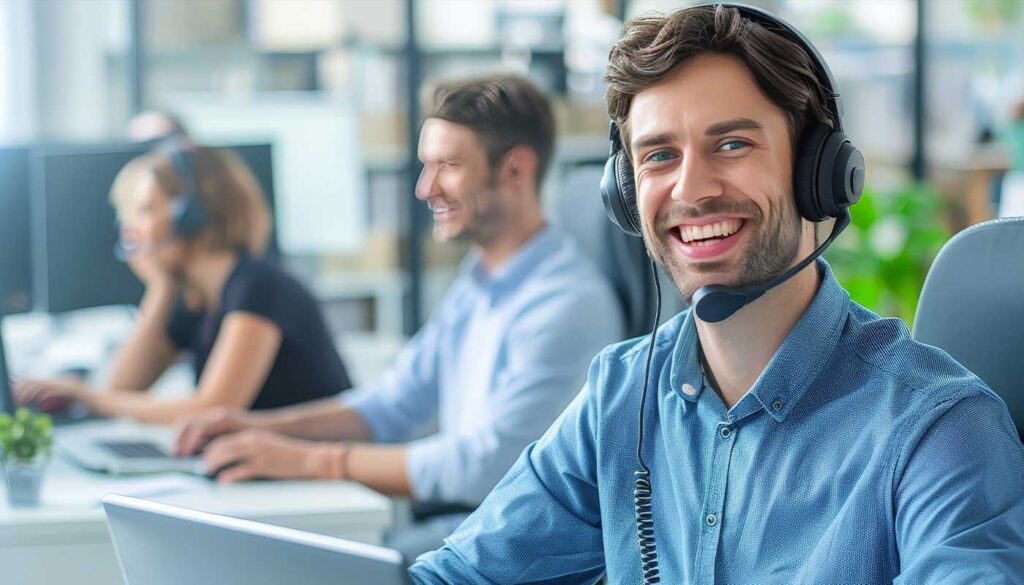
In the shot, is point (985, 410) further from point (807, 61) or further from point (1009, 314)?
point (807, 61)

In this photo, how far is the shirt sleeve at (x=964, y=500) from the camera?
0.91 m

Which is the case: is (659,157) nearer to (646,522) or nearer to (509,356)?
(646,522)

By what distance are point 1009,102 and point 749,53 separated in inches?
163

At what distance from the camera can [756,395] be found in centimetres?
111

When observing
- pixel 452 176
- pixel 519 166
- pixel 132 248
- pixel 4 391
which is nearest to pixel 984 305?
pixel 452 176

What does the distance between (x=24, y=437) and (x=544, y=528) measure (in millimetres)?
943

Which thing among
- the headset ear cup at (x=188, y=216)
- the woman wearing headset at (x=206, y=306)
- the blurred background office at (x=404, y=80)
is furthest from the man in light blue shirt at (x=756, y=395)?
the blurred background office at (x=404, y=80)

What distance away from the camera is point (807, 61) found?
1111 millimetres

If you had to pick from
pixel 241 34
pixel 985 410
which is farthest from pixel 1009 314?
pixel 241 34

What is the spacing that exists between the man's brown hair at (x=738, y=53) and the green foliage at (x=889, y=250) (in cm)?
391

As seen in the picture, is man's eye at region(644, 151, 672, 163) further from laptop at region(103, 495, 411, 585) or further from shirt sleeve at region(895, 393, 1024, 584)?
laptop at region(103, 495, 411, 585)

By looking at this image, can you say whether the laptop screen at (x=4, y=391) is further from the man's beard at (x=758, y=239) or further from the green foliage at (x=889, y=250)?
the green foliage at (x=889, y=250)

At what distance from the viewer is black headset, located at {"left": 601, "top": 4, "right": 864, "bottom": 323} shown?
110 centimetres

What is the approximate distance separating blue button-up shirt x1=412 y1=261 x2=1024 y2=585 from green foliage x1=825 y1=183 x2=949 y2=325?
3.84 metres
